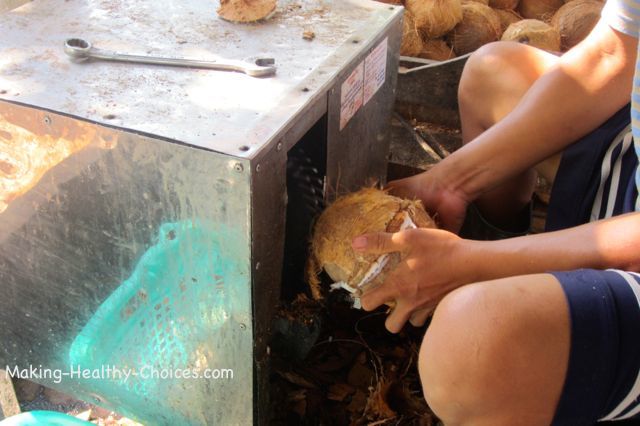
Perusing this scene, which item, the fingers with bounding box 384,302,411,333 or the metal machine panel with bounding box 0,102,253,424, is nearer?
the metal machine panel with bounding box 0,102,253,424

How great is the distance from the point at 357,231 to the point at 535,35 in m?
1.65

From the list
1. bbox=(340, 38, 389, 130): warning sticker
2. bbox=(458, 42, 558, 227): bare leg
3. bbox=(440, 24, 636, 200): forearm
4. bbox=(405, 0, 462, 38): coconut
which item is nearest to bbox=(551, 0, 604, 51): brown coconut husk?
bbox=(405, 0, 462, 38): coconut

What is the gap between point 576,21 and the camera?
8.60ft

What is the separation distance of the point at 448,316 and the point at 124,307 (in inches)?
22.6

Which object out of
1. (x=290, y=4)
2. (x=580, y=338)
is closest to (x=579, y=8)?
(x=290, y=4)

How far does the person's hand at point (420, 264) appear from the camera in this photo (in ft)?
3.54

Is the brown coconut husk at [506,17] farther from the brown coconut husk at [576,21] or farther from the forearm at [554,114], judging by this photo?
the forearm at [554,114]

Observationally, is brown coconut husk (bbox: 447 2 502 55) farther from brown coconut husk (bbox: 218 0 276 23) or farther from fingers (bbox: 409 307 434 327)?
fingers (bbox: 409 307 434 327)

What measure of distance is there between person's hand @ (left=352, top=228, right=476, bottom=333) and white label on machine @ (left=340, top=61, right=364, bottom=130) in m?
0.28

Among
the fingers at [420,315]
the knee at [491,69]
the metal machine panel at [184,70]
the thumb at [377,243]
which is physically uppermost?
the metal machine panel at [184,70]

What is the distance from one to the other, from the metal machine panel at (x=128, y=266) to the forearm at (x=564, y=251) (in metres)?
0.39

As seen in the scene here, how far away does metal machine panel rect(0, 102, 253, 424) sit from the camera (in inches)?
38.4

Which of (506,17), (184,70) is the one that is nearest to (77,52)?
(184,70)

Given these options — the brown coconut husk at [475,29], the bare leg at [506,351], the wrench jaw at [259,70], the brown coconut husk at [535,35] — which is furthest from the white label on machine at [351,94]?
the brown coconut husk at [475,29]
